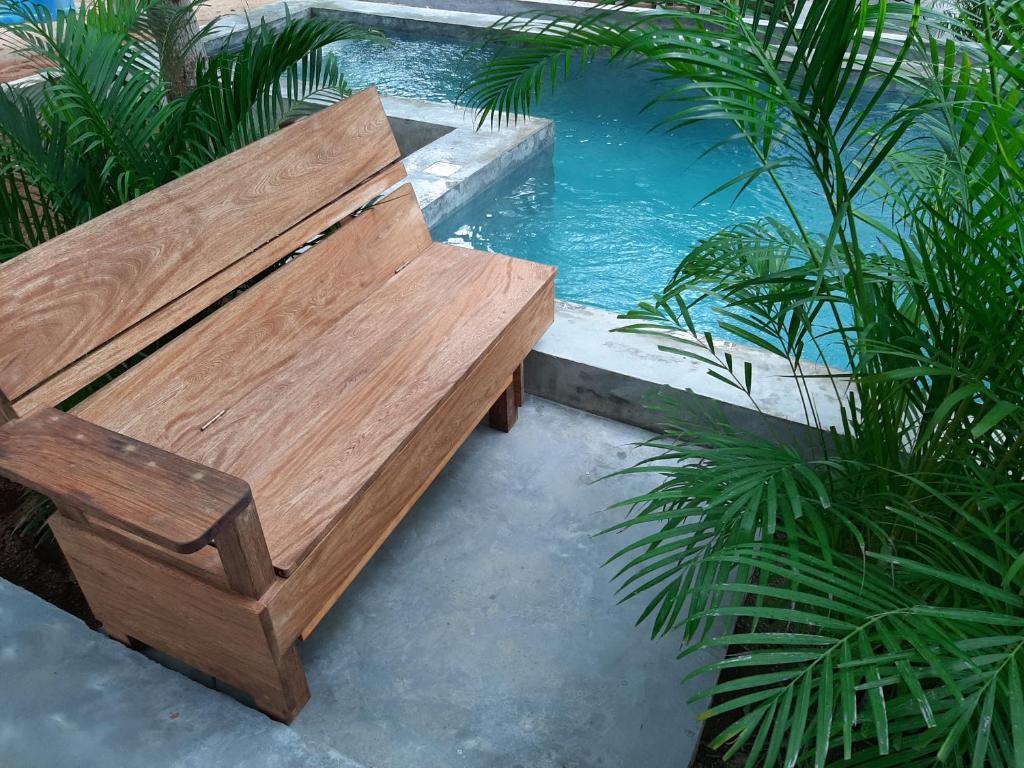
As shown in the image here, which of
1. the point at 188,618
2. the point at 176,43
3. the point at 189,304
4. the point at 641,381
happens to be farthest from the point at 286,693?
the point at 176,43

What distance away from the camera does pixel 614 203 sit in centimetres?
464

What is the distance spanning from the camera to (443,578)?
1.95 m

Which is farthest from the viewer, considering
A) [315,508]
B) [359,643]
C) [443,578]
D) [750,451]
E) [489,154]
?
[489,154]

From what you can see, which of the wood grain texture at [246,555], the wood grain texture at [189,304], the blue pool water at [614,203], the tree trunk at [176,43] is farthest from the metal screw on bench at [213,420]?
the blue pool water at [614,203]

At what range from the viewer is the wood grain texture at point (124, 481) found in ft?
3.83

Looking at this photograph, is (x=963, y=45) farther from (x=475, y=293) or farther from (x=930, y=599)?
(x=475, y=293)

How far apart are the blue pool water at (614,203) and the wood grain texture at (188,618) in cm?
240

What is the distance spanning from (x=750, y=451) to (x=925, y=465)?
0.95 ft

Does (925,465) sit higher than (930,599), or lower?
higher

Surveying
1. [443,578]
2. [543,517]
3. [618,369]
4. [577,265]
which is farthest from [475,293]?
[577,265]

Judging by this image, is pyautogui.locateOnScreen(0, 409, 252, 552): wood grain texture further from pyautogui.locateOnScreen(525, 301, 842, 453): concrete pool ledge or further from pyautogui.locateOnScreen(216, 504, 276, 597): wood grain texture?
pyautogui.locateOnScreen(525, 301, 842, 453): concrete pool ledge

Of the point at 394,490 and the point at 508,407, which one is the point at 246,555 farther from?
the point at 508,407

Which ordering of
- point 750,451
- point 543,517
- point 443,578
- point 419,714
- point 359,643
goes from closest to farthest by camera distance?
point 750,451
point 419,714
point 359,643
point 443,578
point 543,517

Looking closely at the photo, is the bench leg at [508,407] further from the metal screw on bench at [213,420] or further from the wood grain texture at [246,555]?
the wood grain texture at [246,555]
